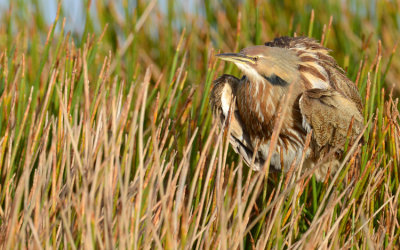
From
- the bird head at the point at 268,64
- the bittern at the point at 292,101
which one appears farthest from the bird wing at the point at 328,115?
the bird head at the point at 268,64

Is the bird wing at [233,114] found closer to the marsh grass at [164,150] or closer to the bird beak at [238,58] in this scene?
the marsh grass at [164,150]

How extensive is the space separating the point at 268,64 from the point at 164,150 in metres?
0.57

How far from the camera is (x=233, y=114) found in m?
2.82

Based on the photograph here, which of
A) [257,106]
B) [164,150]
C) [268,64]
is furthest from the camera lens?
[257,106]

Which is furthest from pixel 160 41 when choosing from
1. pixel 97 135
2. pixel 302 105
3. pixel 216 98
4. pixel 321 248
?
pixel 321 248

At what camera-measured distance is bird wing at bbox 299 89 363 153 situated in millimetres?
2502

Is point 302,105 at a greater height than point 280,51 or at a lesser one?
lesser

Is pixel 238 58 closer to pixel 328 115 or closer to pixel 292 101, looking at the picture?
pixel 292 101

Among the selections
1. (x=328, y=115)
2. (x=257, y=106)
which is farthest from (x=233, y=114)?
(x=328, y=115)

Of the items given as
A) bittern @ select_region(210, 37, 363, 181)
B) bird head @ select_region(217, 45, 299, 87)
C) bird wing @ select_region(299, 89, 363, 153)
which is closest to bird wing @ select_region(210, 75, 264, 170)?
bittern @ select_region(210, 37, 363, 181)

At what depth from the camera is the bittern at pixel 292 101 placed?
8.29 ft

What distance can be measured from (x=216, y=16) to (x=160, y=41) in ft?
1.53

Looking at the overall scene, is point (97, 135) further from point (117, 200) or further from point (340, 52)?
point (340, 52)

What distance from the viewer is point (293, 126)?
2.69 meters
